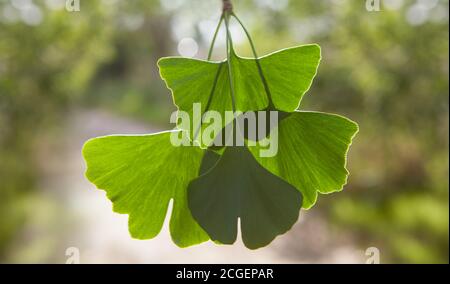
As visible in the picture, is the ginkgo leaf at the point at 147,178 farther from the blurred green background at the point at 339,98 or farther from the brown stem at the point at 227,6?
the blurred green background at the point at 339,98

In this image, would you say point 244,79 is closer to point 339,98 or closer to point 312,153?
point 312,153

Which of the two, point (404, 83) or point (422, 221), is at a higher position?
point (404, 83)

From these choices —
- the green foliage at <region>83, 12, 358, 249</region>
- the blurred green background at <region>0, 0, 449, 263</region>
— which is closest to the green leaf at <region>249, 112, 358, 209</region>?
the green foliage at <region>83, 12, 358, 249</region>

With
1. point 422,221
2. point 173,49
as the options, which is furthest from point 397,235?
point 173,49

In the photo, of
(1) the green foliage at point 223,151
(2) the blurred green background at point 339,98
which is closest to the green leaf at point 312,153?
(1) the green foliage at point 223,151

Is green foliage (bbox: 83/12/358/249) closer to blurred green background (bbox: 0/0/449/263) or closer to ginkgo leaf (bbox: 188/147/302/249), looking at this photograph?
ginkgo leaf (bbox: 188/147/302/249)

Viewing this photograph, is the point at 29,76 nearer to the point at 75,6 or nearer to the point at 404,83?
the point at 404,83
